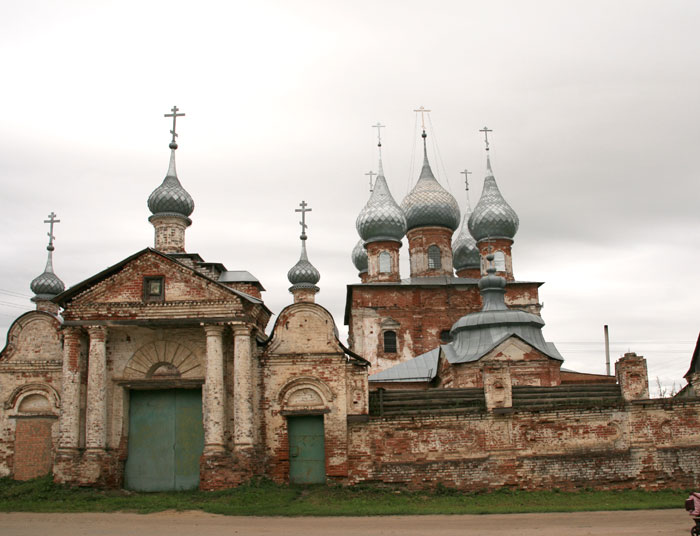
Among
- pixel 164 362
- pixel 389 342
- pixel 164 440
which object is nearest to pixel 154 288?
pixel 164 362

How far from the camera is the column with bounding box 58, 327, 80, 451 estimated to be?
17719 millimetres

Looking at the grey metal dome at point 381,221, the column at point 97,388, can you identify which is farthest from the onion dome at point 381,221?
the column at point 97,388

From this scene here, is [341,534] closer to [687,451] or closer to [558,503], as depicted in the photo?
[558,503]

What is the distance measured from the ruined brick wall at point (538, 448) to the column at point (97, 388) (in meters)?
5.74

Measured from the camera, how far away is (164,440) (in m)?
18.6

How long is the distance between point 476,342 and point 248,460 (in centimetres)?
1063

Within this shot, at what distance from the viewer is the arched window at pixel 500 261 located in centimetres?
3509

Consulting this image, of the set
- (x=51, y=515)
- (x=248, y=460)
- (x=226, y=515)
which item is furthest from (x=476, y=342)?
(x=51, y=515)

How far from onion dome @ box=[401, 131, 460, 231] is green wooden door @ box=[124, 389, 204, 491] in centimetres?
2107

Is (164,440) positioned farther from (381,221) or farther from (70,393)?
(381,221)

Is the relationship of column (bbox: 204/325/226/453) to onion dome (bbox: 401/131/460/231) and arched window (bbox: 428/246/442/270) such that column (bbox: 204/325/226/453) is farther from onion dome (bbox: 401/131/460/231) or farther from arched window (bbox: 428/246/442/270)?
onion dome (bbox: 401/131/460/231)

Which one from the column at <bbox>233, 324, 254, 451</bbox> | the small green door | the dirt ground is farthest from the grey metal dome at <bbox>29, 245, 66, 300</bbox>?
the dirt ground

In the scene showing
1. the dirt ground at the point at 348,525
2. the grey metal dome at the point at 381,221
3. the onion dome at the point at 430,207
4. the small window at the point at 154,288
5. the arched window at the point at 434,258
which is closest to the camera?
the dirt ground at the point at 348,525

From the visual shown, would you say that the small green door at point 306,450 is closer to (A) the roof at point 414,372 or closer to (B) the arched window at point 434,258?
(A) the roof at point 414,372
